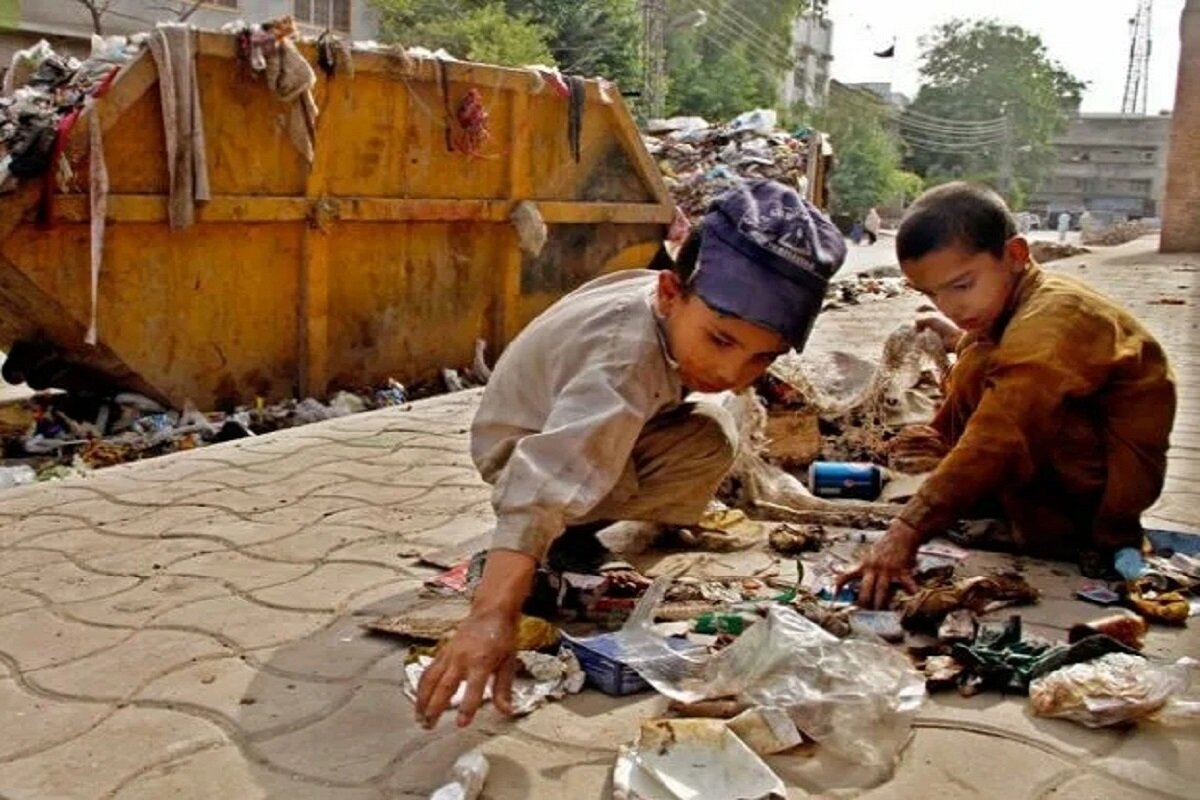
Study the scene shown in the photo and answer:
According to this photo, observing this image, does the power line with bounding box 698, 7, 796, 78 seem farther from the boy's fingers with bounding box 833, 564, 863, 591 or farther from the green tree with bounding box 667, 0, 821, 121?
the boy's fingers with bounding box 833, 564, 863, 591

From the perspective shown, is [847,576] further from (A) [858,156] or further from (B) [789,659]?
(A) [858,156]

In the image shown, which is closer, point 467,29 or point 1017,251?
point 1017,251

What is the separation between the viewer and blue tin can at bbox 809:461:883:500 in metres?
3.45

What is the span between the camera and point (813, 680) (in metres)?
1.93

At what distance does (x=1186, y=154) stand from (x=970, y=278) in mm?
15123

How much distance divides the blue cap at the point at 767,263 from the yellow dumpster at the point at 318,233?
3.36 metres

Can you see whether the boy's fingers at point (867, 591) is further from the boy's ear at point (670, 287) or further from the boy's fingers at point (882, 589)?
the boy's ear at point (670, 287)

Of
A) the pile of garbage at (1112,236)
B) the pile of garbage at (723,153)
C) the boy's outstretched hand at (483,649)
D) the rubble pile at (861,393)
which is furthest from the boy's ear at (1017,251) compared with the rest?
the pile of garbage at (1112,236)

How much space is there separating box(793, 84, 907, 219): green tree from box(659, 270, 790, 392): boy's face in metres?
36.6

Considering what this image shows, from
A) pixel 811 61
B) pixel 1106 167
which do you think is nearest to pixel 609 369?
pixel 811 61

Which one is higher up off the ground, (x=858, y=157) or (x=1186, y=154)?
(x=858, y=157)

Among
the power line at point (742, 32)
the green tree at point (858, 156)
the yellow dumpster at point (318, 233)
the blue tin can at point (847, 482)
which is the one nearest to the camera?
the blue tin can at point (847, 482)

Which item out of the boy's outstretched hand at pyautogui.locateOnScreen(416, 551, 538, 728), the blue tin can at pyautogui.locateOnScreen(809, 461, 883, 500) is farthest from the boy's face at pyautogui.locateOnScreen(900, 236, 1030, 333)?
the boy's outstretched hand at pyautogui.locateOnScreen(416, 551, 538, 728)

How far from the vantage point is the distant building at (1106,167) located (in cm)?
5959
